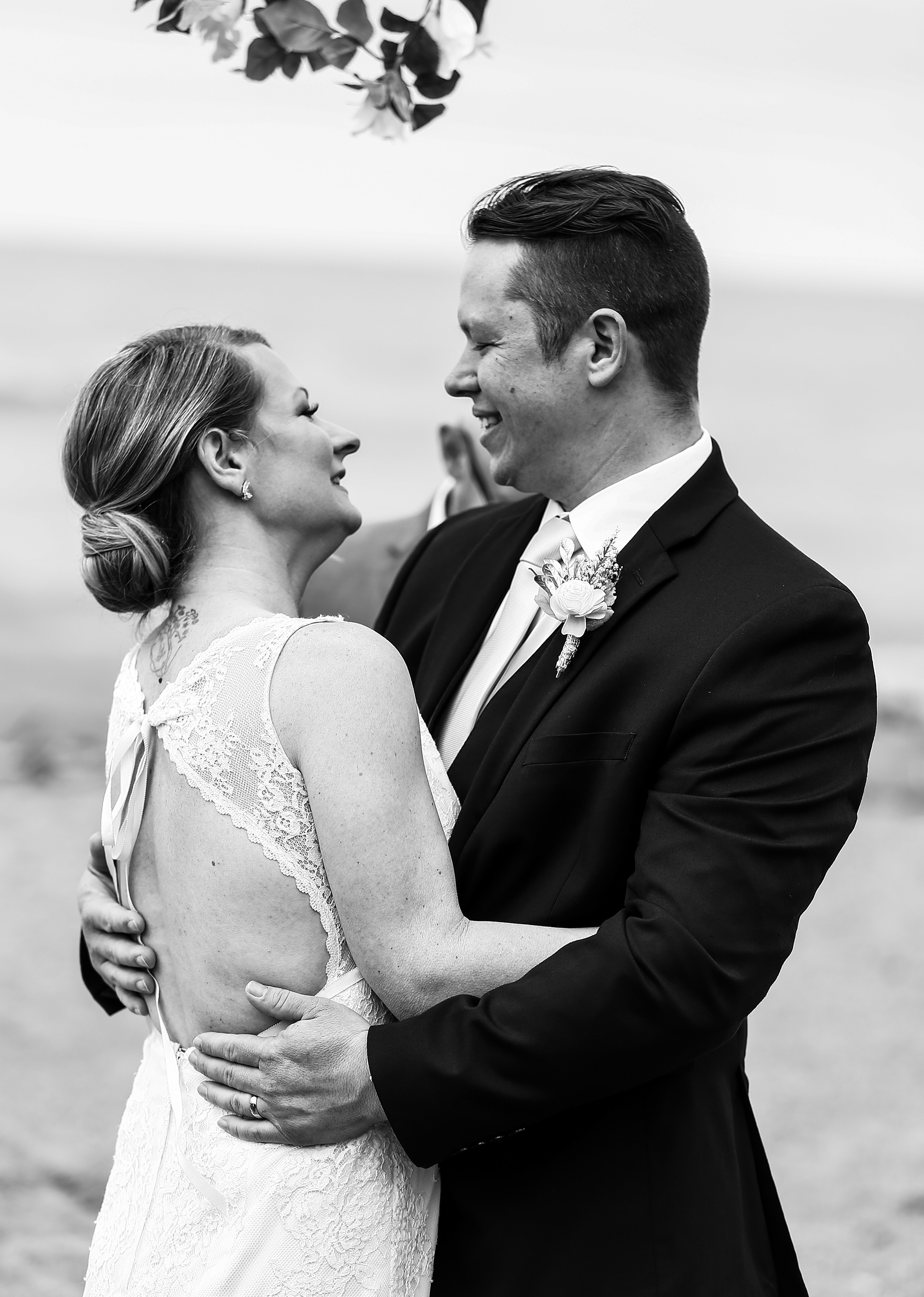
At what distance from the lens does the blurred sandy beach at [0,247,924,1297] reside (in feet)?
27.8

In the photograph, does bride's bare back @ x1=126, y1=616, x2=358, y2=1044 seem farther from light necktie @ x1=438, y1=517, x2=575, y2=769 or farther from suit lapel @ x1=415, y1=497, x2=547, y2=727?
suit lapel @ x1=415, y1=497, x2=547, y2=727

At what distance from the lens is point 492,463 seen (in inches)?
112

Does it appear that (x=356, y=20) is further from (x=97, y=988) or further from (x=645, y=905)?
(x=97, y=988)

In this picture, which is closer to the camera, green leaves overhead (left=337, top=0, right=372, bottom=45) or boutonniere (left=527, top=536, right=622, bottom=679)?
green leaves overhead (left=337, top=0, right=372, bottom=45)

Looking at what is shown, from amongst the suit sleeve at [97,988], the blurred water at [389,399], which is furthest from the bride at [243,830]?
the blurred water at [389,399]

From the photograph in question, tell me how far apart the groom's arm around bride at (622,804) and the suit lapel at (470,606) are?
0.08ft

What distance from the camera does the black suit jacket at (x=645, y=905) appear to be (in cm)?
214

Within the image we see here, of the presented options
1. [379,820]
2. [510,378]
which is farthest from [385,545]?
[379,820]

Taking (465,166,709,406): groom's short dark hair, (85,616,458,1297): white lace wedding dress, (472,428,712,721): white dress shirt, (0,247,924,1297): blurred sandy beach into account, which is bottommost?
(0,247,924,1297): blurred sandy beach

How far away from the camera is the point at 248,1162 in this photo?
7.26 feet

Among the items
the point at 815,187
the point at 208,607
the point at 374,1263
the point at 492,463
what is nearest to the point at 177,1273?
the point at 374,1263

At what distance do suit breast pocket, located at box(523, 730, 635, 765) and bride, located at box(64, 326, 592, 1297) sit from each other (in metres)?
0.21

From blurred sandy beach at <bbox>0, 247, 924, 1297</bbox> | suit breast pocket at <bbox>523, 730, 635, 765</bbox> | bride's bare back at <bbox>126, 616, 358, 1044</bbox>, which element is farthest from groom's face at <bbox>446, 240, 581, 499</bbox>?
blurred sandy beach at <bbox>0, 247, 924, 1297</bbox>

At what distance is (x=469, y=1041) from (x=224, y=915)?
0.42 metres
